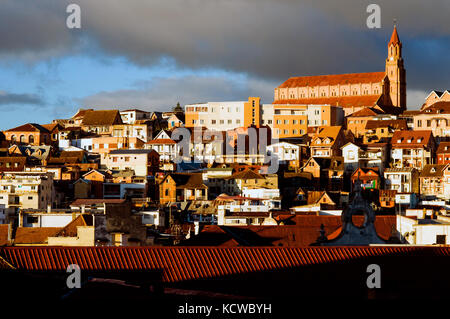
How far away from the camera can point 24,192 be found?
293 ft

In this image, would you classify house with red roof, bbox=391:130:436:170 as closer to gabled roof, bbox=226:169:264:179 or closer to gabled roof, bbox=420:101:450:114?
gabled roof, bbox=420:101:450:114

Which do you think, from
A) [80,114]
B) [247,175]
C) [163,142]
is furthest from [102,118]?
[247,175]

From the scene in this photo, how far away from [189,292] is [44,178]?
7025cm

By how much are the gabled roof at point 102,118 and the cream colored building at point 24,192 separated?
56988mm

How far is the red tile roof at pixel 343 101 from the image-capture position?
162500mm

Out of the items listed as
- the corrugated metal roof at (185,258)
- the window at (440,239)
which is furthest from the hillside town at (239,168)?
the corrugated metal roof at (185,258)

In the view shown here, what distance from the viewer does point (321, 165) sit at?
111250 mm

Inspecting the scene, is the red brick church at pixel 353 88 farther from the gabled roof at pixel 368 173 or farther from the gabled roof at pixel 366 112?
the gabled roof at pixel 368 173

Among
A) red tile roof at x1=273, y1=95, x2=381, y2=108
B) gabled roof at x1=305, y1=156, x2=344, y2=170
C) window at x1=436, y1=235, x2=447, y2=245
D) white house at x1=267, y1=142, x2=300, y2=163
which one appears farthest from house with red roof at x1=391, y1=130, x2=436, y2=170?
window at x1=436, y1=235, x2=447, y2=245

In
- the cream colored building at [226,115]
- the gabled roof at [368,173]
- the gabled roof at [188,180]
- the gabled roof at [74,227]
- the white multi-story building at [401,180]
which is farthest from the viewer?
the cream colored building at [226,115]

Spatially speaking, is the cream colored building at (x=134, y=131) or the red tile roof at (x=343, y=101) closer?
the cream colored building at (x=134, y=131)

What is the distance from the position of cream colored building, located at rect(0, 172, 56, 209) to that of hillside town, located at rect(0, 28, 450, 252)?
0.14 m

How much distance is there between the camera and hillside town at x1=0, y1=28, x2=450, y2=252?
51781mm

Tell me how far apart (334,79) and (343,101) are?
9.73 metres
